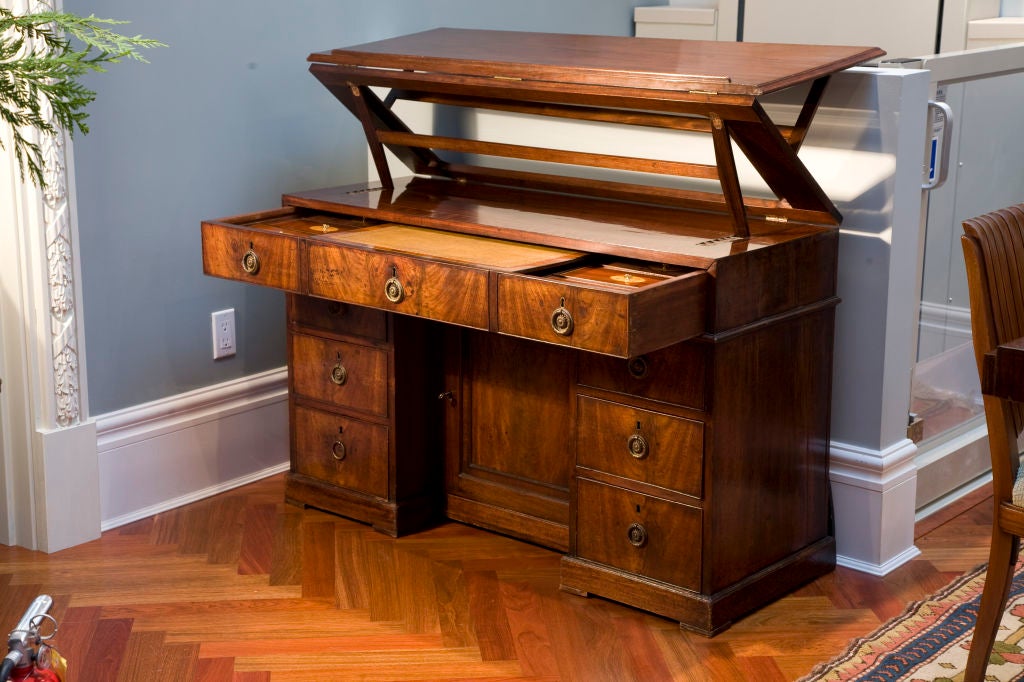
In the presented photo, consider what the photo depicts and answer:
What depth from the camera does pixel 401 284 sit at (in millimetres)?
2508

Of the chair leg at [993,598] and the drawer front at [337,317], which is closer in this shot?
the chair leg at [993,598]

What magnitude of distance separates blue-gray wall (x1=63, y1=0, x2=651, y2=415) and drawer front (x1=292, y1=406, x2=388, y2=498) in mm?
341

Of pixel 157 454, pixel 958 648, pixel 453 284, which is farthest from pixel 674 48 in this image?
pixel 157 454

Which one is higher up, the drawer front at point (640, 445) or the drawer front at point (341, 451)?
the drawer front at point (640, 445)

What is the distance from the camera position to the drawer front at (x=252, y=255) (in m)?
2.70

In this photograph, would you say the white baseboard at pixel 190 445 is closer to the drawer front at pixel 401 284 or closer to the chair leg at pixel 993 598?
the drawer front at pixel 401 284

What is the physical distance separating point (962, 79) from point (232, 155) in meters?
1.75

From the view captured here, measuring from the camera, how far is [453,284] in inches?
95.3

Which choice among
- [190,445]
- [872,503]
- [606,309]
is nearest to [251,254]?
[190,445]

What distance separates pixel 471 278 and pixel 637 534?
0.62m

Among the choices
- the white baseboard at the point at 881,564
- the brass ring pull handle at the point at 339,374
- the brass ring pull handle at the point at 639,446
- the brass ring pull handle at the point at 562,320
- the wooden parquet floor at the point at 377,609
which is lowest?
the wooden parquet floor at the point at 377,609

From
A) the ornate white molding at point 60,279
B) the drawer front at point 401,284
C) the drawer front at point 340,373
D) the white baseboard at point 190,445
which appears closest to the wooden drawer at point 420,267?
the drawer front at point 401,284

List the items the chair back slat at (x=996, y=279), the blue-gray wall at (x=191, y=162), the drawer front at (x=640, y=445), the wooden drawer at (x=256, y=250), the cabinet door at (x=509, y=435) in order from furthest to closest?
the blue-gray wall at (x=191, y=162)
the cabinet door at (x=509, y=435)
the wooden drawer at (x=256, y=250)
the drawer front at (x=640, y=445)
the chair back slat at (x=996, y=279)

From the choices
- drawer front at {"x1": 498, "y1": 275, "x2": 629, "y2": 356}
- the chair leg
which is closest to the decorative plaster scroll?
drawer front at {"x1": 498, "y1": 275, "x2": 629, "y2": 356}
